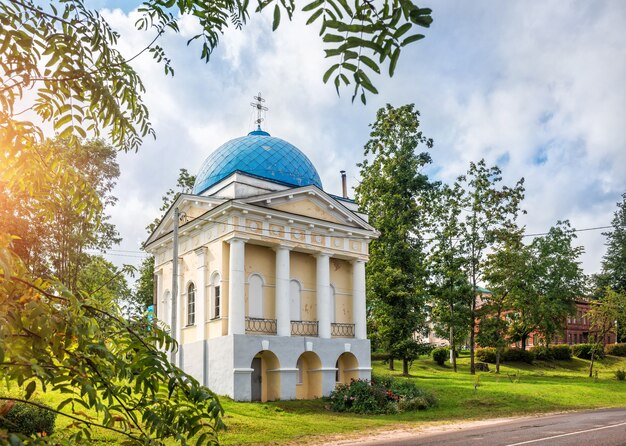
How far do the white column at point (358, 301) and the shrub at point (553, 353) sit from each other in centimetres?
3784

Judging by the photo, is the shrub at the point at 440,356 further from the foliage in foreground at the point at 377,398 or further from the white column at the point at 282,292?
the white column at the point at 282,292

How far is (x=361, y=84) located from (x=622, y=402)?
3562 cm

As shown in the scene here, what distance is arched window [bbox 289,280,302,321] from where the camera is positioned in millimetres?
28391

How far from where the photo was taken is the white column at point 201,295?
27047mm

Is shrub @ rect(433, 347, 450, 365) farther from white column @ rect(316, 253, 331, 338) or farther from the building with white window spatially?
white column @ rect(316, 253, 331, 338)

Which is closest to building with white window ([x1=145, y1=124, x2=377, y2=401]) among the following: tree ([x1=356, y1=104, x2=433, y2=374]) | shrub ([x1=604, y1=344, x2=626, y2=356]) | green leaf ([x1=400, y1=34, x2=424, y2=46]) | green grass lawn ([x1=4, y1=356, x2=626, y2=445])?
green grass lawn ([x1=4, y1=356, x2=626, y2=445])

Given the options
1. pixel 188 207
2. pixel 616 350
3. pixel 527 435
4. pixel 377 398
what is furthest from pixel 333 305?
pixel 616 350

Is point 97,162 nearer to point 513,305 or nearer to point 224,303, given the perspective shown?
point 224,303

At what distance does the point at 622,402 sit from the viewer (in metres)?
32.0

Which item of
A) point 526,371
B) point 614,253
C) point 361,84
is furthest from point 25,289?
point 614,253

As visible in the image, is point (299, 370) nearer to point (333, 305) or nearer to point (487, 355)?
point (333, 305)

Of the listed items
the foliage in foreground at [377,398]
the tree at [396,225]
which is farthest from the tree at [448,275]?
the foliage in foreground at [377,398]

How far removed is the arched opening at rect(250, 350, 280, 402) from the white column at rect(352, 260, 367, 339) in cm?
506

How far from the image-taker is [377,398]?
1026 inches
